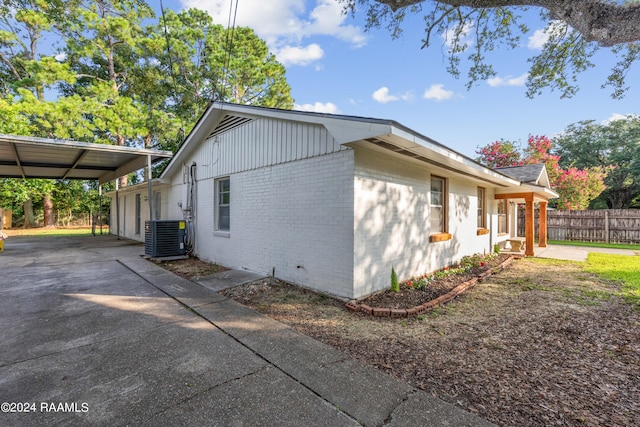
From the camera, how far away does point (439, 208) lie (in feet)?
23.7

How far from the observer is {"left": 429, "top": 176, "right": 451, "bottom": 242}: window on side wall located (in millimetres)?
6949

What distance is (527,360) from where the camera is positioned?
2973 mm

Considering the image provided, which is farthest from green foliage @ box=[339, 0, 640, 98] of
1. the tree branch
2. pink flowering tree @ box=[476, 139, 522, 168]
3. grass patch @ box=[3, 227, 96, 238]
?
grass patch @ box=[3, 227, 96, 238]

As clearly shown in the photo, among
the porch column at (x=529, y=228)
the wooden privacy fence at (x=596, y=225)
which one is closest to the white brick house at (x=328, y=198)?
the porch column at (x=529, y=228)

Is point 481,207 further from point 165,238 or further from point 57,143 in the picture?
point 57,143

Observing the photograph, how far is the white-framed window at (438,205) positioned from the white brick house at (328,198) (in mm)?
26

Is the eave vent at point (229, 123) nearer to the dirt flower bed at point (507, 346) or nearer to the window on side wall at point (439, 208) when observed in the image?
the dirt flower bed at point (507, 346)

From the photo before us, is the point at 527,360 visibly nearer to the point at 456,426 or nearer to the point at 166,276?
the point at 456,426

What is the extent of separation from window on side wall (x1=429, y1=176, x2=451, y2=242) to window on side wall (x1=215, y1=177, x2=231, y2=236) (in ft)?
17.7

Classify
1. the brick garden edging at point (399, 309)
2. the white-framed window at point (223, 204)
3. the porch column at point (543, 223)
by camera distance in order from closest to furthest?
the brick garden edging at point (399, 309)
the white-framed window at point (223, 204)
the porch column at point (543, 223)

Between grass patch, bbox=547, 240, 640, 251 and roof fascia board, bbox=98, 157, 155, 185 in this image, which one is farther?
grass patch, bbox=547, 240, 640, 251

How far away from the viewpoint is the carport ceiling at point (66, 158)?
8500 mm

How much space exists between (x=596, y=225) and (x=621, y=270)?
27.4ft

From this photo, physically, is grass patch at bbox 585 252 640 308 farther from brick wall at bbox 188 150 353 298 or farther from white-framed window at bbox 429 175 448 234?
brick wall at bbox 188 150 353 298
